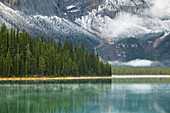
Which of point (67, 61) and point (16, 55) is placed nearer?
point (16, 55)

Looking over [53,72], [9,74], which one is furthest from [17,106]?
A: [53,72]

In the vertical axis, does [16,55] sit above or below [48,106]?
above

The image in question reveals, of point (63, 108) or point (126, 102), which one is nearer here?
point (63, 108)

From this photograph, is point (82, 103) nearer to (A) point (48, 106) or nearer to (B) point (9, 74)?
(A) point (48, 106)

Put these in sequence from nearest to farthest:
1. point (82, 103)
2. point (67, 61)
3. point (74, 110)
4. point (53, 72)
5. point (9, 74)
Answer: point (74, 110) → point (82, 103) → point (9, 74) → point (53, 72) → point (67, 61)

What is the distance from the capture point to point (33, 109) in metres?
58.8

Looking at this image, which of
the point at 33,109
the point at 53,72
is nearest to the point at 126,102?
the point at 33,109

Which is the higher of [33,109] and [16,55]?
[16,55]

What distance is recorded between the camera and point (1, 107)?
59625 millimetres

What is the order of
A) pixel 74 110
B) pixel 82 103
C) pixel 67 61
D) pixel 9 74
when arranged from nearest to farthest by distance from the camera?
pixel 74 110, pixel 82 103, pixel 9 74, pixel 67 61

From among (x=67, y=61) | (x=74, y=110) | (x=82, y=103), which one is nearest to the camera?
(x=74, y=110)

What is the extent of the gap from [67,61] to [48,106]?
13308 centimetres

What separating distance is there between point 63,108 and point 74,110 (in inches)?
108

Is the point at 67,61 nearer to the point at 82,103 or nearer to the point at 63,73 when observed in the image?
the point at 63,73
